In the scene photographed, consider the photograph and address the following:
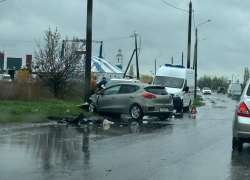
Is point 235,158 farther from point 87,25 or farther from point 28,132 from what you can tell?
point 87,25

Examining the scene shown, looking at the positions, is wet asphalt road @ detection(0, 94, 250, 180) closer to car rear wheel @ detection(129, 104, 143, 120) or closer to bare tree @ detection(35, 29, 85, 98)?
car rear wheel @ detection(129, 104, 143, 120)

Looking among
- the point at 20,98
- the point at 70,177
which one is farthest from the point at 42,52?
the point at 70,177

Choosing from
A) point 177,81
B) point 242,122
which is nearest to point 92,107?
point 177,81

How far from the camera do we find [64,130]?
49.8ft

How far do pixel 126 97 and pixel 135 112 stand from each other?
2.71 feet

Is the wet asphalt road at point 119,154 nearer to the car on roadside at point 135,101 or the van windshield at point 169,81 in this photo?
the car on roadside at point 135,101

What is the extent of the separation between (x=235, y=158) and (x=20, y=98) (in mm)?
17225

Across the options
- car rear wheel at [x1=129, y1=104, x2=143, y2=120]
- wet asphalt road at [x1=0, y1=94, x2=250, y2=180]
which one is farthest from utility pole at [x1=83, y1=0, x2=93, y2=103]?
wet asphalt road at [x1=0, y1=94, x2=250, y2=180]

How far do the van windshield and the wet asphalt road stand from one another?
467 inches

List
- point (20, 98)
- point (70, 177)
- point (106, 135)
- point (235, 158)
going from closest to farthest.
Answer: point (70, 177) → point (235, 158) → point (106, 135) → point (20, 98)

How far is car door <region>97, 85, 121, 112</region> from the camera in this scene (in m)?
20.2

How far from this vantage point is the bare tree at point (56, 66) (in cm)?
2889

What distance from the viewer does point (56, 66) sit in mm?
29062

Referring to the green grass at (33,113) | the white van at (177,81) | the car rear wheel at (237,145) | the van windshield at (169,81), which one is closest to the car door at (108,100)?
the green grass at (33,113)
